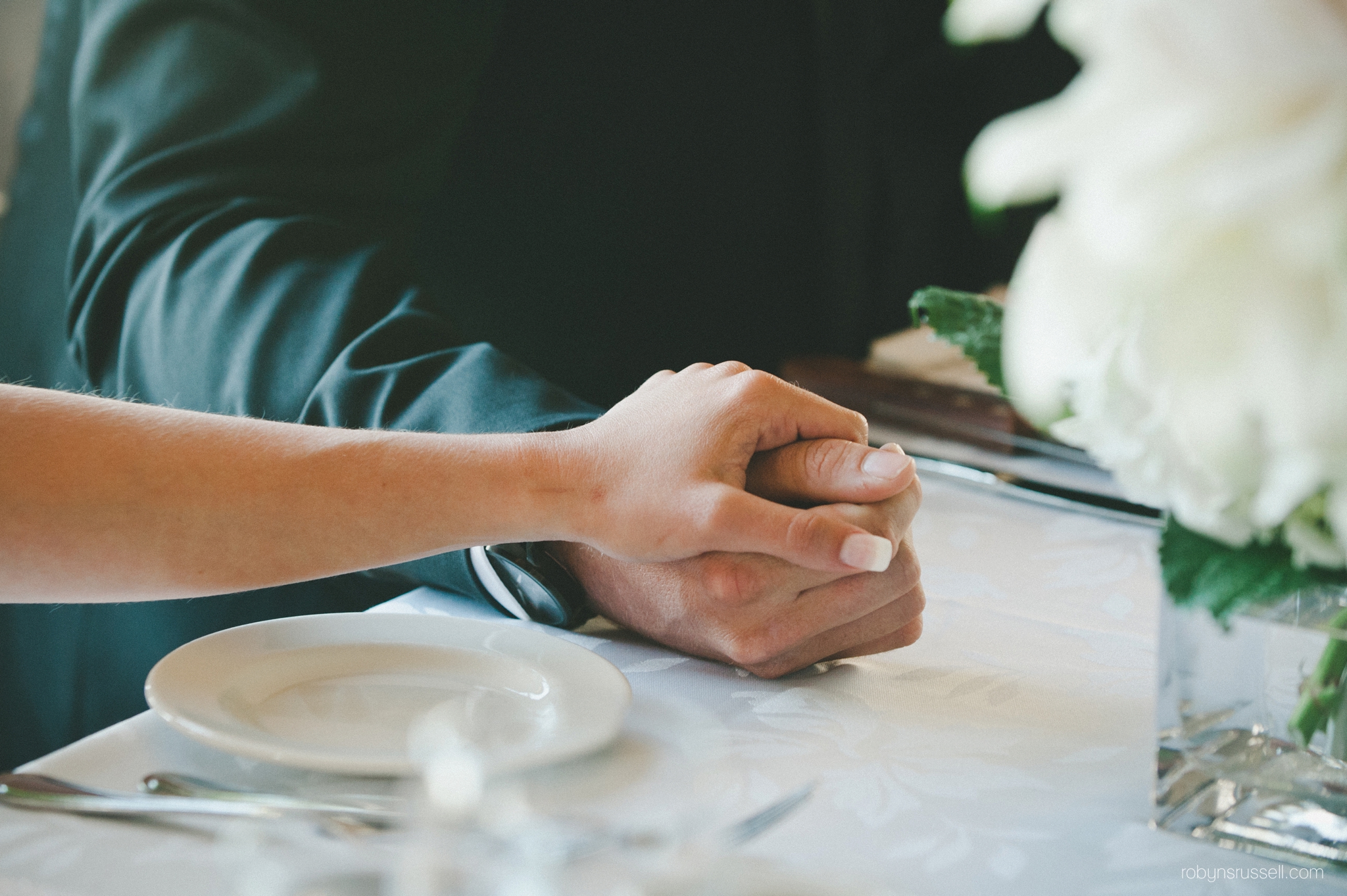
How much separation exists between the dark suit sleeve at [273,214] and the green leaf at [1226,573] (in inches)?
15.3

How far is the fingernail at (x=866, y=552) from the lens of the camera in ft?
1.75

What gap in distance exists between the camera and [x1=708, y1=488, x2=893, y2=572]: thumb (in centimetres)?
54

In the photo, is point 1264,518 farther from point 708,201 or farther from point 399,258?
point 708,201

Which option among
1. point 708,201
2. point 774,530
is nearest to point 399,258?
point 774,530

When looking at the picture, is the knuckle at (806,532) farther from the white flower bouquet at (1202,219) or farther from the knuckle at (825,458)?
the white flower bouquet at (1202,219)

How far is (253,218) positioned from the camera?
901mm

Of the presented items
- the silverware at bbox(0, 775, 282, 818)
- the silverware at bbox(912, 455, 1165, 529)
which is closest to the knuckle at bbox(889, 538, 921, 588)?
the silverware at bbox(912, 455, 1165, 529)

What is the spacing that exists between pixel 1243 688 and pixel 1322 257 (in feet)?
0.70

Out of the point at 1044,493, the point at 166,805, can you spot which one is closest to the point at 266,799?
the point at 166,805

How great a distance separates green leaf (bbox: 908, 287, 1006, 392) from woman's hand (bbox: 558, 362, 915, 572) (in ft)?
0.42

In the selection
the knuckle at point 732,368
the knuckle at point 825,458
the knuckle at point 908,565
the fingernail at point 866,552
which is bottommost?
the knuckle at point 908,565

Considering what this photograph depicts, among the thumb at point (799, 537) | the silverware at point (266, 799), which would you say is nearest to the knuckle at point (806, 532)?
the thumb at point (799, 537)

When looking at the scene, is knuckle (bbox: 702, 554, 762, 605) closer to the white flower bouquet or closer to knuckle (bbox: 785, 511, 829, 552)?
knuckle (bbox: 785, 511, 829, 552)

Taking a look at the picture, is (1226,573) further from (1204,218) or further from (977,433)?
(977,433)
